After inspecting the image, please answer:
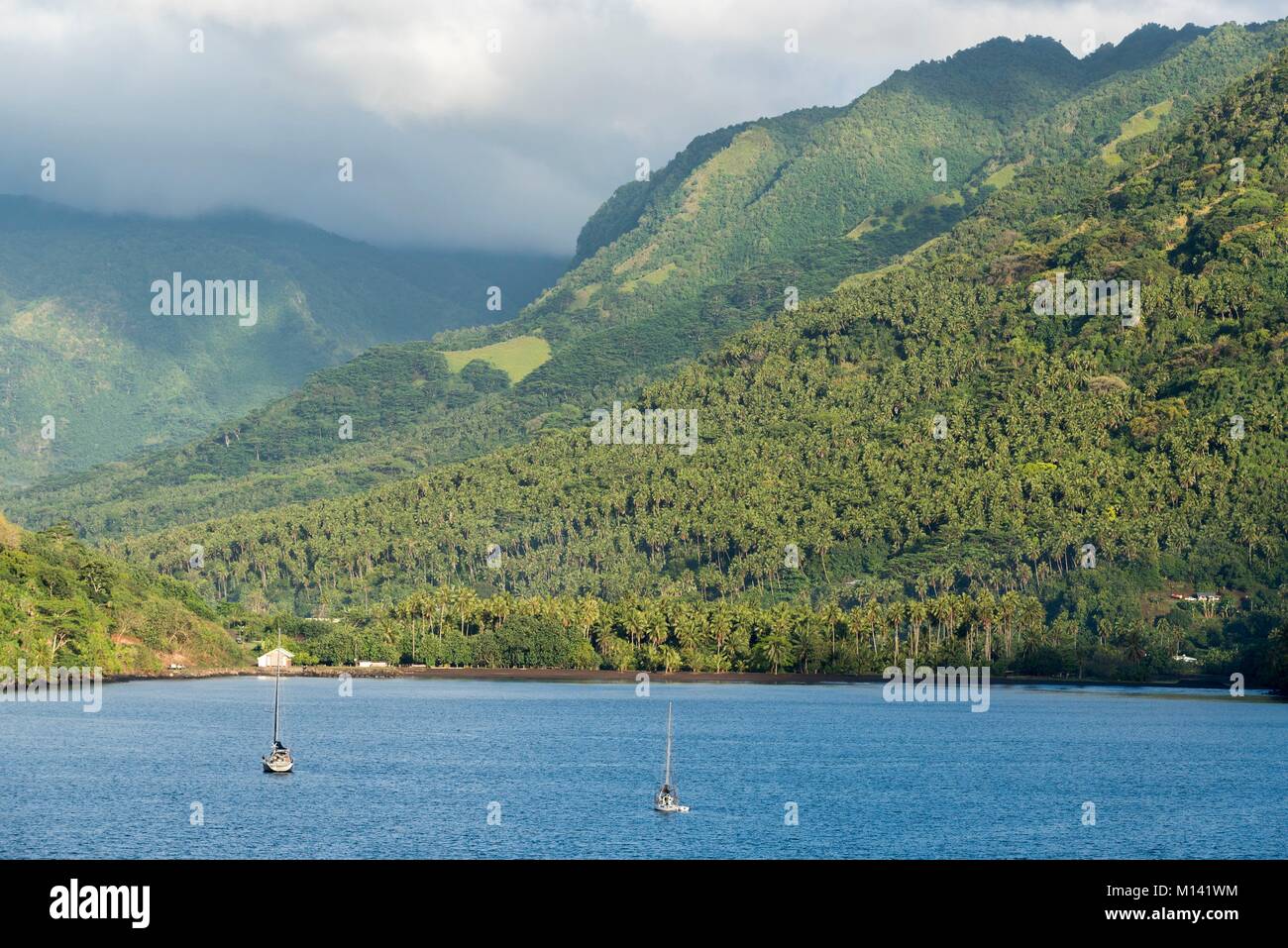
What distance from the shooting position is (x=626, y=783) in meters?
111

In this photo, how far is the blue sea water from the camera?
85.4 metres

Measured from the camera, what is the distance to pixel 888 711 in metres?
191

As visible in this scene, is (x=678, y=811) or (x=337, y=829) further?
(x=678, y=811)

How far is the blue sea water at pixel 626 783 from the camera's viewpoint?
8538 centimetres

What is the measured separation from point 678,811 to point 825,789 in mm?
17530
